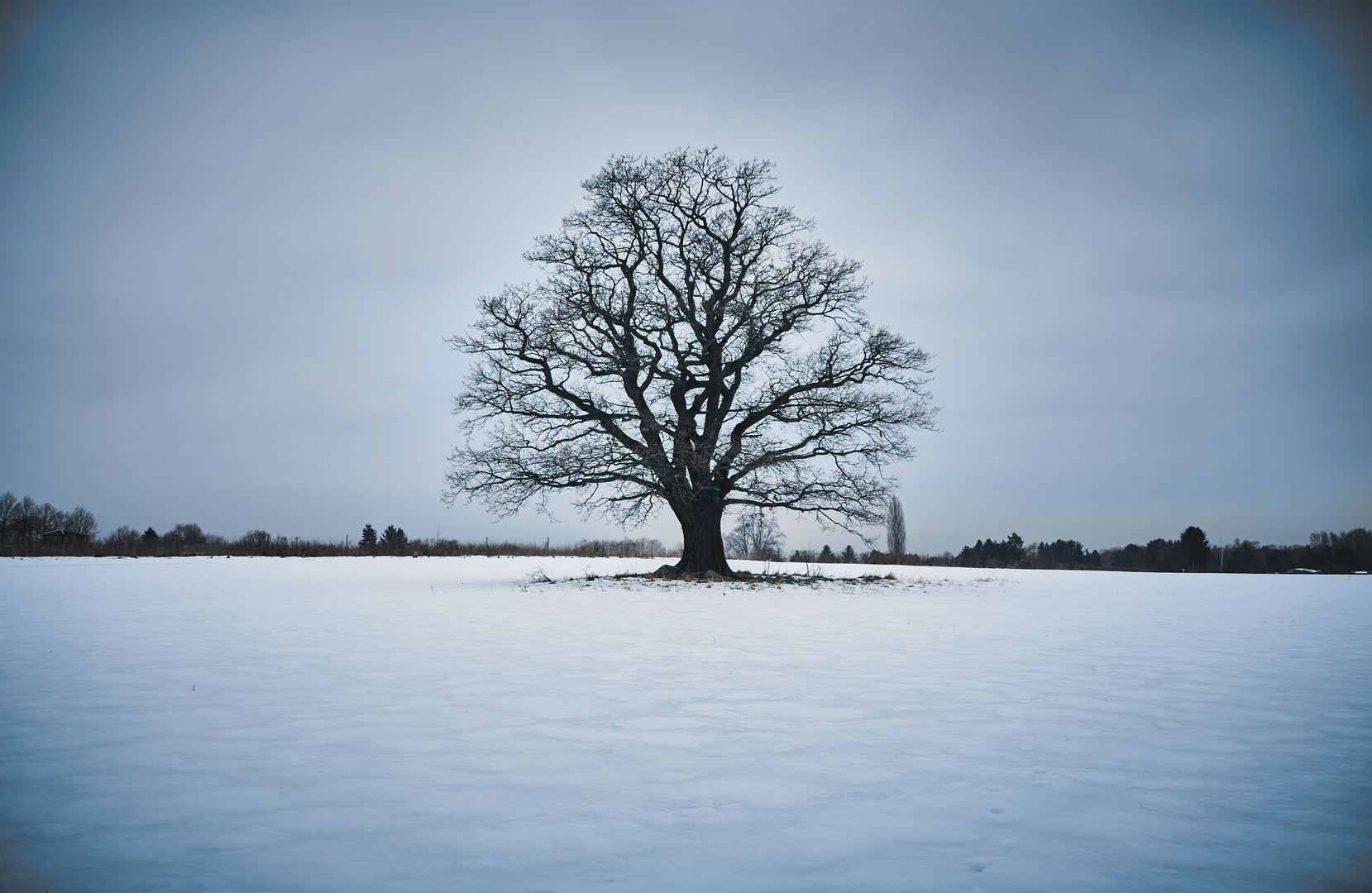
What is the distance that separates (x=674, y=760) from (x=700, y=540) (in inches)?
609

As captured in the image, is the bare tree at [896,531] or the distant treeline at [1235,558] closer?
the distant treeline at [1235,558]

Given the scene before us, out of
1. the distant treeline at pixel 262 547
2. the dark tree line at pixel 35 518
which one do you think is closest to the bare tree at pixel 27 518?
the dark tree line at pixel 35 518

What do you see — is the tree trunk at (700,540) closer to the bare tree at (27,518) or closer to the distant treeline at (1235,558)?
the distant treeline at (1235,558)

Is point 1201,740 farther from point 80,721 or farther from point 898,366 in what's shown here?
point 898,366

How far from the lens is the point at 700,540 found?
62.6 ft

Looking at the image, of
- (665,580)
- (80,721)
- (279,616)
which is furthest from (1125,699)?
(665,580)

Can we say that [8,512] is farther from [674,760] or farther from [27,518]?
[674,760]

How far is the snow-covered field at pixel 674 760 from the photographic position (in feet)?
8.27

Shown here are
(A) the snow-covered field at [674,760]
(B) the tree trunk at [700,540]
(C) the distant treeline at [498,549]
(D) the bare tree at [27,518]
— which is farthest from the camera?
(D) the bare tree at [27,518]

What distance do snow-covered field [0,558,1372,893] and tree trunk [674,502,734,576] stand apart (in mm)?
10595

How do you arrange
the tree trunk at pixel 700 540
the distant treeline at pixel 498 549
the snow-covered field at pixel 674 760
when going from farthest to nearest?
the distant treeline at pixel 498 549 → the tree trunk at pixel 700 540 → the snow-covered field at pixel 674 760

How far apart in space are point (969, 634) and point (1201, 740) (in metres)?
4.64

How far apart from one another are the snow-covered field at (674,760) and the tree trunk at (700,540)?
10.6 meters

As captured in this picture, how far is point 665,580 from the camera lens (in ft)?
58.9
